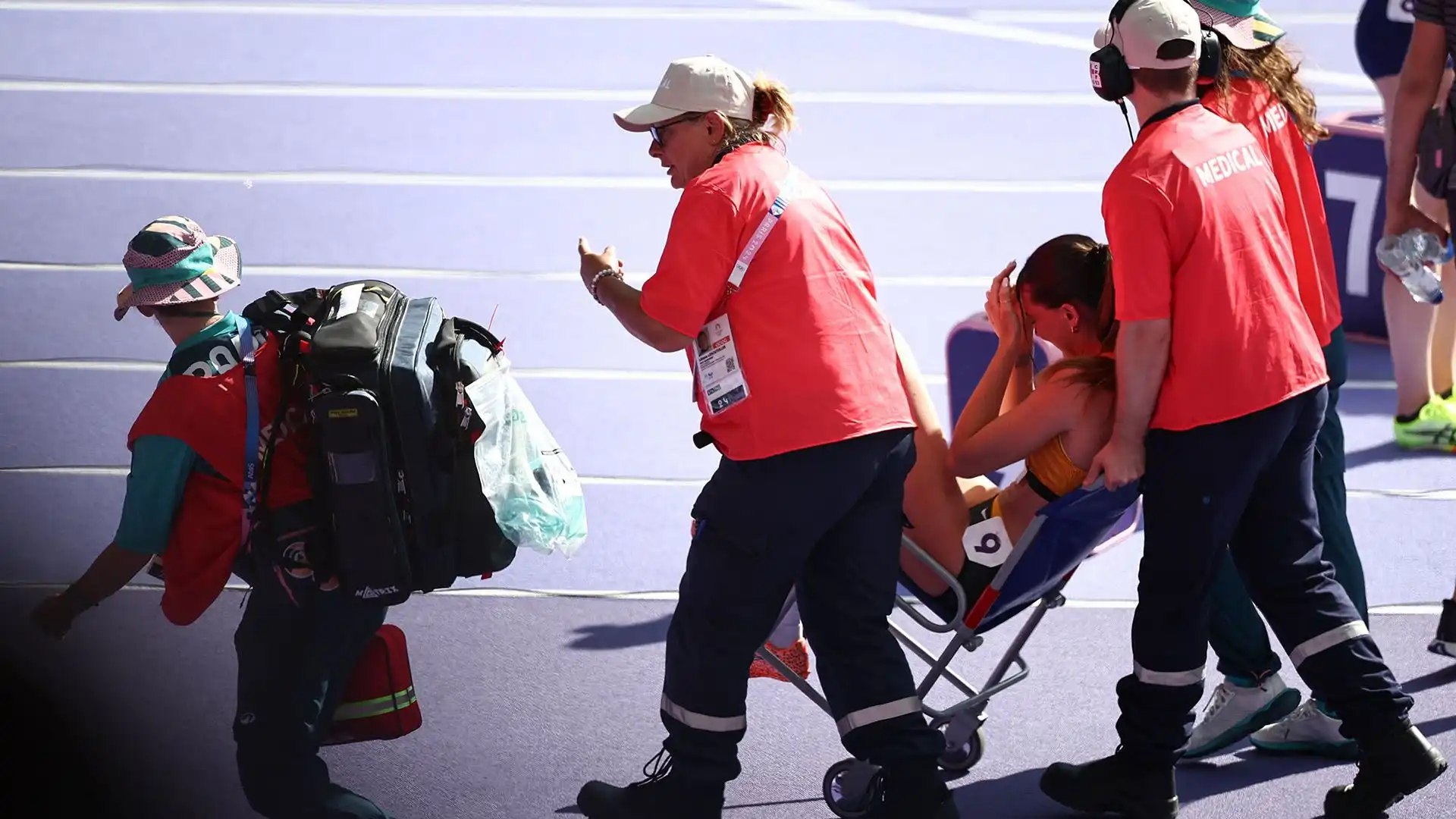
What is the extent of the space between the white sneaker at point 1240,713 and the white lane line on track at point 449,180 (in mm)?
5561

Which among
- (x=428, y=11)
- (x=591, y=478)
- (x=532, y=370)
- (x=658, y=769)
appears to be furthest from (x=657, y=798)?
(x=428, y=11)

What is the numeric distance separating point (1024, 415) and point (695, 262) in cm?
90

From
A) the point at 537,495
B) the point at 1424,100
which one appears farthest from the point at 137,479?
the point at 1424,100

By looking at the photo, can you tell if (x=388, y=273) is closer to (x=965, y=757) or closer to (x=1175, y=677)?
(x=965, y=757)

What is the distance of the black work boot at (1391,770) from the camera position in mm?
3660

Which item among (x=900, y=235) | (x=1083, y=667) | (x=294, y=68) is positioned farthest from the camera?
(x=294, y=68)

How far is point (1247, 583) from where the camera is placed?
12.4 ft

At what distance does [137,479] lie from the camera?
3340 millimetres

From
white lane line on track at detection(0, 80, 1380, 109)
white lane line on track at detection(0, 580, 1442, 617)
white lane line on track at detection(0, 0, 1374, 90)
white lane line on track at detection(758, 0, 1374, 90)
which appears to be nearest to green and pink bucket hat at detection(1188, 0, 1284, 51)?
white lane line on track at detection(0, 580, 1442, 617)

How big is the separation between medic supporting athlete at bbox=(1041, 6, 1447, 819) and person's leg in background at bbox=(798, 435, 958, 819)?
0.46 m

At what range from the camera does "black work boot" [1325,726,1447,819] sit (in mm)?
3660

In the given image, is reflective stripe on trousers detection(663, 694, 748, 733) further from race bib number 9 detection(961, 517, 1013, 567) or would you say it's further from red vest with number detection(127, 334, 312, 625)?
red vest with number detection(127, 334, 312, 625)

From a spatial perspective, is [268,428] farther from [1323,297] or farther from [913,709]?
[1323,297]

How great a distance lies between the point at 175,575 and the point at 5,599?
1.65m
